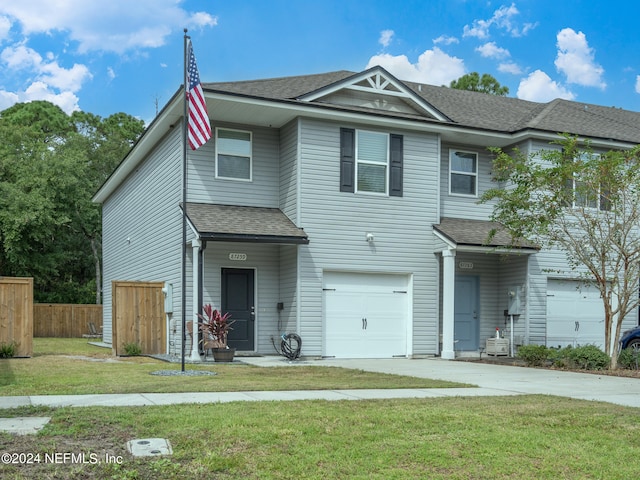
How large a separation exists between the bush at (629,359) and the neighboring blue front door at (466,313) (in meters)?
5.11

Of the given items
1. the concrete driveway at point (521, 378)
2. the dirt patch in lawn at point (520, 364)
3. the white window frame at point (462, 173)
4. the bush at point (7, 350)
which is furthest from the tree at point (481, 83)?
the bush at point (7, 350)

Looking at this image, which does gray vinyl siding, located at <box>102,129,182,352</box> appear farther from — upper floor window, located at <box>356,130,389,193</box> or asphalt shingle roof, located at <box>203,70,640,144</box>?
upper floor window, located at <box>356,130,389,193</box>

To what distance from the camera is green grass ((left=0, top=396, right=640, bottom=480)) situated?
5.33 m

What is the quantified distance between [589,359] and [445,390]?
6.04 metres

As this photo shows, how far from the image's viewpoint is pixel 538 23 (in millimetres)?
23688

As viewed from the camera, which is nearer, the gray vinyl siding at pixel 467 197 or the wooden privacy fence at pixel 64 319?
the gray vinyl siding at pixel 467 197

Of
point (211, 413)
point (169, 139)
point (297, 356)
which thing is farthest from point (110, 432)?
point (169, 139)

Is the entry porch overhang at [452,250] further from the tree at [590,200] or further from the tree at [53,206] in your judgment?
the tree at [53,206]

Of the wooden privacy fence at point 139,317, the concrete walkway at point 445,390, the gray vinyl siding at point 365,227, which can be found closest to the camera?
the concrete walkway at point 445,390

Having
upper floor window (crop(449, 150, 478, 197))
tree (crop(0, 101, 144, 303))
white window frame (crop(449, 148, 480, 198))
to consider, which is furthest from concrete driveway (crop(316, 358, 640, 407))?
tree (crop(0, 101, 144, 303))

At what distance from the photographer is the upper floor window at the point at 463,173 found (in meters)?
20.0

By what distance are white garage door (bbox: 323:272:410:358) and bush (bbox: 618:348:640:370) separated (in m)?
5.33

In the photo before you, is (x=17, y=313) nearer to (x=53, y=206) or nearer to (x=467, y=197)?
(x=467, y=197)

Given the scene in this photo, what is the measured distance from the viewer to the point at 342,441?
6.12 m
